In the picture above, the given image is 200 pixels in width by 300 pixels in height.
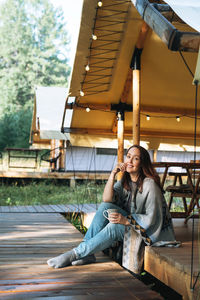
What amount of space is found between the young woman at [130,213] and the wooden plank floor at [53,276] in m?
0.13

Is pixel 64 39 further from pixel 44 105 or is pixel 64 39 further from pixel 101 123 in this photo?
pixel 101 123

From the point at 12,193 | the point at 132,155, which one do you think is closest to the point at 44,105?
the point at 12,193

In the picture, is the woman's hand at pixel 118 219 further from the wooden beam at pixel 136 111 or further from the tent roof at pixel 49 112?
the tent roof at pixel 49 112

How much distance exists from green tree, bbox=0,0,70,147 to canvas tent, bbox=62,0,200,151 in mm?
20925

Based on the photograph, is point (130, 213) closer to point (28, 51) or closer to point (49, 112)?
point (49, 112)

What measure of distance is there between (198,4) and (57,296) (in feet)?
6.88

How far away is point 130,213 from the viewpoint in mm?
3367

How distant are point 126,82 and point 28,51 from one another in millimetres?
25260

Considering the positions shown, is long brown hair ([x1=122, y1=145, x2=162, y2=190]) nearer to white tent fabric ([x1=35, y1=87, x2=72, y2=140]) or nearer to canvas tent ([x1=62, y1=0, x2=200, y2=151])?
canvas tent ([x1=62, y1=0, x2=200, y2=151])

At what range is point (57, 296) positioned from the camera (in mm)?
2502

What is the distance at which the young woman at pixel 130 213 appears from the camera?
10.1ft

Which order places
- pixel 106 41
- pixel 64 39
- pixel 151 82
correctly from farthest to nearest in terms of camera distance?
1. pixel 64 39
2. pixel 151 82
3. pixel 106 41

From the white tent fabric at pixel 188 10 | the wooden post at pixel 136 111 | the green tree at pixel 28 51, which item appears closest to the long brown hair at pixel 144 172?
the white tent fabric at pixel 188 10

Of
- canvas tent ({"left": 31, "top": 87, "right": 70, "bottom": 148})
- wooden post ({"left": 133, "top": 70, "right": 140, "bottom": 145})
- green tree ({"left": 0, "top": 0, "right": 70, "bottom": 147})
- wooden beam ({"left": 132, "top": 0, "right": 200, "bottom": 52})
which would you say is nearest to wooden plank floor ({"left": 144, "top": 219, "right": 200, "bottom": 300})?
wooden beam ({"left": 132, "top": 0, "right": 200, "bottom": 52})
